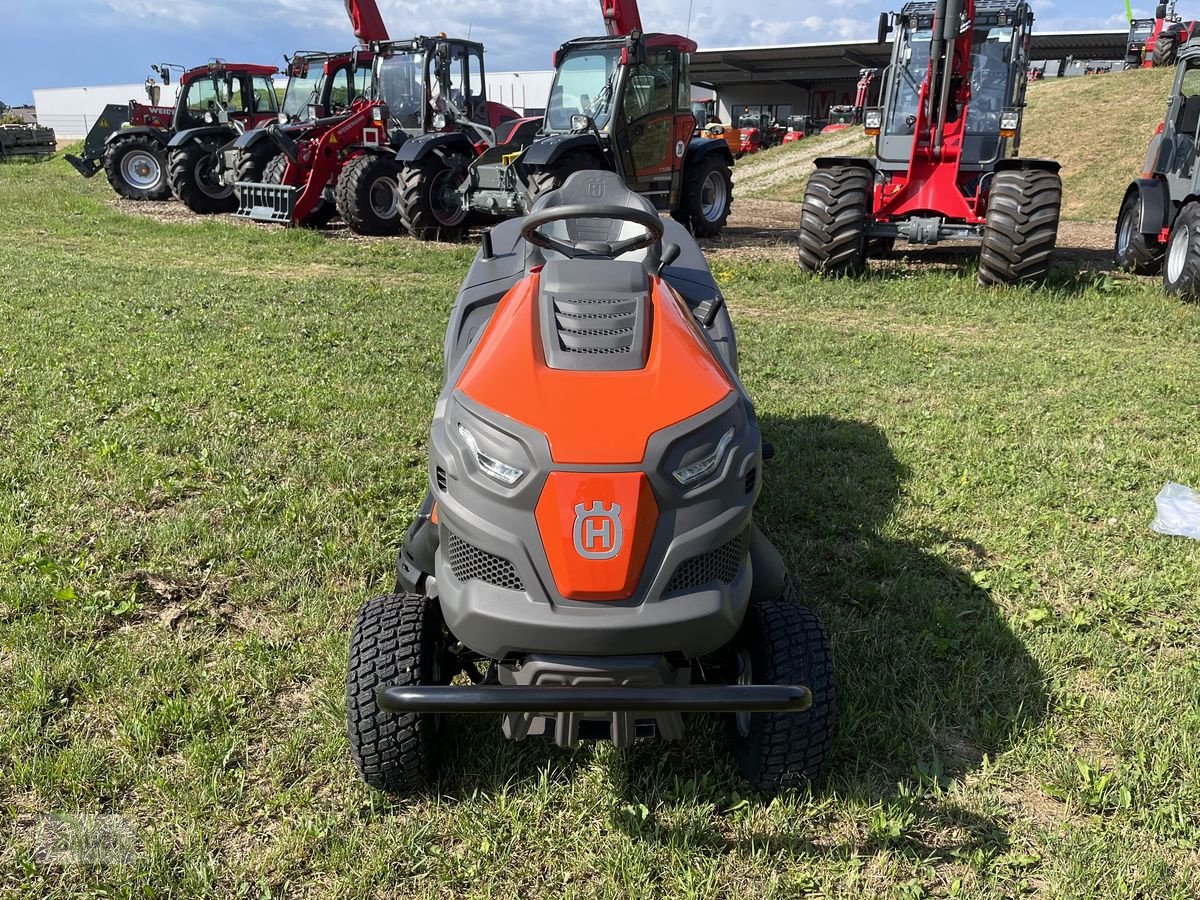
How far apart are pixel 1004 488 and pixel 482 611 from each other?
3.03m

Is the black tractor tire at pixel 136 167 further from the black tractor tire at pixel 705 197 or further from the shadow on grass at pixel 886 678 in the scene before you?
the shadow on grass at pixel 886 678

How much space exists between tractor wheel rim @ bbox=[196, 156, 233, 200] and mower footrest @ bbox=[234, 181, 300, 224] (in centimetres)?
211

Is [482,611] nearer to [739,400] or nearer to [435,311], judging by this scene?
[739,400]

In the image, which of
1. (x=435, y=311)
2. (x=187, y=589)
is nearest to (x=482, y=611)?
(x=187, y=589)

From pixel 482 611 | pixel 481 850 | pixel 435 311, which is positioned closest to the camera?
pixel 482 611

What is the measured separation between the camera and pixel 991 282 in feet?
26.8

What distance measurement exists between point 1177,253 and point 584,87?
6.45 m

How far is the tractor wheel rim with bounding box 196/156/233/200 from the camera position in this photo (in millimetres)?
14562

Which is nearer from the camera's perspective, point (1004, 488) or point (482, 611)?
point (482, 611)

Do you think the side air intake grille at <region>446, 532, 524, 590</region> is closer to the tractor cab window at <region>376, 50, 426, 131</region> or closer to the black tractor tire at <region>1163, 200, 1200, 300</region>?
the black tractor tire at <region>1163, 200, 1200, 300</region>

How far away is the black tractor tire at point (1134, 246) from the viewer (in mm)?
9297

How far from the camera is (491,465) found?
207 centimetres

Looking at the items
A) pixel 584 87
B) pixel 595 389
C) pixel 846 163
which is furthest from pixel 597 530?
pixel 584 87

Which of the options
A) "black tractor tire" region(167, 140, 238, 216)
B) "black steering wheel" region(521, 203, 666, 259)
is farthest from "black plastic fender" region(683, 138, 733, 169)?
"black steering wheel" region(521, 203, 666, 259)
